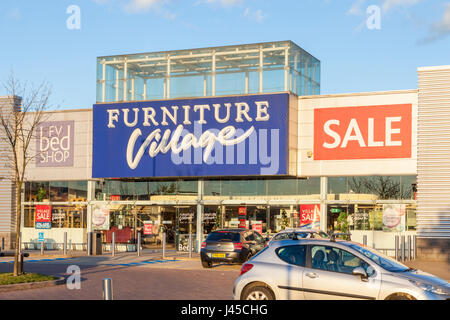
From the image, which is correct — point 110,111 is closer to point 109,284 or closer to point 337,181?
point 337,181

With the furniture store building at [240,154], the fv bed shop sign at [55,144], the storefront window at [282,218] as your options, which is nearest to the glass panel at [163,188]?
the furniture store building at [240,154]

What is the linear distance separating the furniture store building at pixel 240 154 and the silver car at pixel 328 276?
1825cm

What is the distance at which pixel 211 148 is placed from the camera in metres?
33.0

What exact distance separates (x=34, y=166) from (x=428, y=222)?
21.6 m

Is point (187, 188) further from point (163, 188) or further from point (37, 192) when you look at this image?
point (37, 192)

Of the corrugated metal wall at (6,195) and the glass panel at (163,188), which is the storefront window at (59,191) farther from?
the glass panel at (163,188)

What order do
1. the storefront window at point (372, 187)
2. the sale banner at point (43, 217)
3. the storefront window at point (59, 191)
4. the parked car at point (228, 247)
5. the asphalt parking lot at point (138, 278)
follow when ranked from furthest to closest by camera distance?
1. the sale banner at point (43, 217)
2. the storefront window at point (59, 191)
3. the storefront window at point (372, 187)
4. the parked car at point (228, 247)
5. the asphalt parking lot at point (138, 278)

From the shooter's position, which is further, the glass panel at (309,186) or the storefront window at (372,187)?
the glass panel at (309,186)

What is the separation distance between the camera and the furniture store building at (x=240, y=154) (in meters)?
30.3

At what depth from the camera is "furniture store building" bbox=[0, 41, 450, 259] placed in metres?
30.3

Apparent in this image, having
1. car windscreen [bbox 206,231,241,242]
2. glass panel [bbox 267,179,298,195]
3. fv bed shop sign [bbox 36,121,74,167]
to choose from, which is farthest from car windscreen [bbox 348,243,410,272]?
fv bed shop sign [bbox 36,121,74,167]

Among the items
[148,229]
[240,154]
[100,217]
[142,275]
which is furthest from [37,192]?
[142,275]

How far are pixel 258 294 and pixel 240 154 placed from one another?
20141 mm
